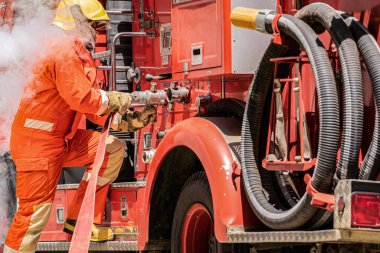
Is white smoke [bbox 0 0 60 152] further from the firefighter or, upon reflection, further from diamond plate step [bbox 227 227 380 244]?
diamond plate step [bbox 227 227 380 244]

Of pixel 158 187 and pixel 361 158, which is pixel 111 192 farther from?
pixel 361 158

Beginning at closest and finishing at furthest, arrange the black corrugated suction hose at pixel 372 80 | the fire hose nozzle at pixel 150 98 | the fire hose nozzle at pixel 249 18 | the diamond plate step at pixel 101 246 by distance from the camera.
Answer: the black corrugated suction hose at pixel 372 80
the fire hose nozzle at pixel 249 18
the fire hose nozzle at pixel 150 98
the diamond plate step at pixel 101 246

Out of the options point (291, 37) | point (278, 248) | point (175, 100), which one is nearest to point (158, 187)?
point (175, 100)

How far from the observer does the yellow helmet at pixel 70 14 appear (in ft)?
20.6

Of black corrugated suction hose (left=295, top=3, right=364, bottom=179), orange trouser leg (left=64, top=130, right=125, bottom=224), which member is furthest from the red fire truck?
orange trouser leg (left=64, top=130, right=125, bottom=224)

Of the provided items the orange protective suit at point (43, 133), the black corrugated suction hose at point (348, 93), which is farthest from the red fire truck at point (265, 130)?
the orange protective suit at point (43, 133)

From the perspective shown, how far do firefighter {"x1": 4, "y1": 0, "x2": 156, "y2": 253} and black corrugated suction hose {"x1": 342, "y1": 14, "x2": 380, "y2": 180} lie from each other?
2.45 m

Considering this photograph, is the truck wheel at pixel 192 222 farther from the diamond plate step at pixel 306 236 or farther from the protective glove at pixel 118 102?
the protective glove at pixel 118 102

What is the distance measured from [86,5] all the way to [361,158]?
2.96 meters

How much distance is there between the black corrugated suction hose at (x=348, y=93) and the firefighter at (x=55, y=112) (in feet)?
7.55

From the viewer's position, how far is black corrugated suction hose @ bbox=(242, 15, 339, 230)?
155 inches

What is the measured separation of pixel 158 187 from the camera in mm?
5711

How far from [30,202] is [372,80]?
3.10 meters

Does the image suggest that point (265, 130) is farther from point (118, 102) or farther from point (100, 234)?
point (100, 234)
